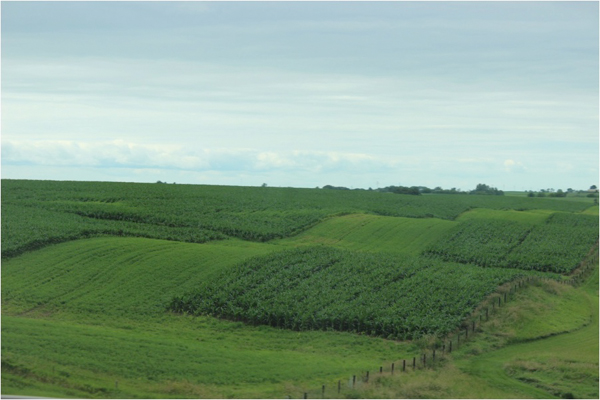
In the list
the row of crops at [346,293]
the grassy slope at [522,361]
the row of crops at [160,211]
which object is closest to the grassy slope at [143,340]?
the grassy slope at [522,361]

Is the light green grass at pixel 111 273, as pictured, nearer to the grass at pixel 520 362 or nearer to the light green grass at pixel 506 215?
the grass at pixel 520 362

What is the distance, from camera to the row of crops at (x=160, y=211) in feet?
128

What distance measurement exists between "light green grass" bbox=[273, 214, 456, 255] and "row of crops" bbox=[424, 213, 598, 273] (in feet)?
4.62

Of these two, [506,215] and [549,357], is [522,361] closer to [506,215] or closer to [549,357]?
[549,357]

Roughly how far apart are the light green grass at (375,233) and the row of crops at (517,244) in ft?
4.62

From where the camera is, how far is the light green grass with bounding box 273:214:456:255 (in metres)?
43.3

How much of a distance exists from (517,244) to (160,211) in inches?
1083

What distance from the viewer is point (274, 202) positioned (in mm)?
50156

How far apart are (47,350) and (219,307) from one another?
8809 mm

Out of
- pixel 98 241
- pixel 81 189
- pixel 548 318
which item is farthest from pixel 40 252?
pixel 548 318

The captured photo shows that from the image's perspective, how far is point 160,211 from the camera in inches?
1762

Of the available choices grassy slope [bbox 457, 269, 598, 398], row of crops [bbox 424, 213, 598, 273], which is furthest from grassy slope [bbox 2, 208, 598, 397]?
row of crops [bbox 424, 213, 598, 273]

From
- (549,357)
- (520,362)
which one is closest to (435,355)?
(520,362)

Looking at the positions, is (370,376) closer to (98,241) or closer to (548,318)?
(548,318)
